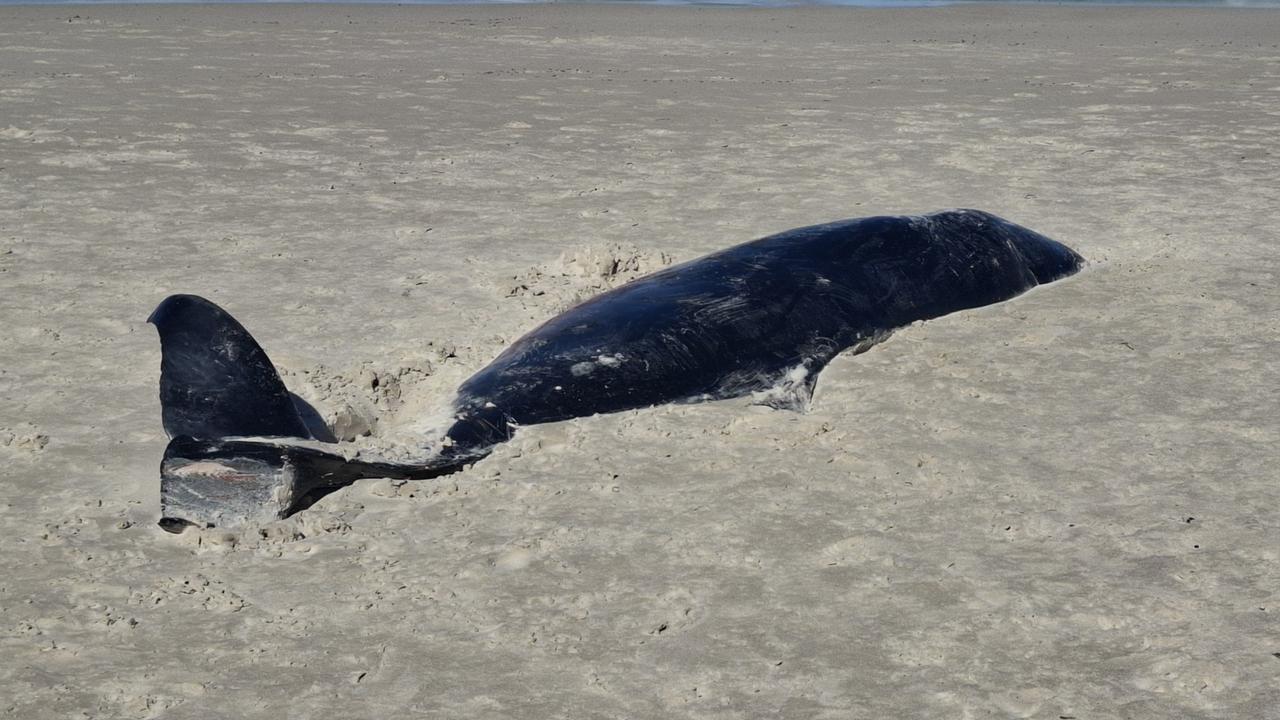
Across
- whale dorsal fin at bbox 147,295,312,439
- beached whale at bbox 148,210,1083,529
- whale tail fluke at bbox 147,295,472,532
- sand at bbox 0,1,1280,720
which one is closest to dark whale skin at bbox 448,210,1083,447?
beached whale at bbox 148,210,1083,529

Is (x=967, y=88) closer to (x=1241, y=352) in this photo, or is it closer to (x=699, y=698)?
(x=1241, y=352)

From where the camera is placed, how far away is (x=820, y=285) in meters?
6.00

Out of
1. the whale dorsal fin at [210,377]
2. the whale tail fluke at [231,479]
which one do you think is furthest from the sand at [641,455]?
the whale dorsal fin at [210,377]

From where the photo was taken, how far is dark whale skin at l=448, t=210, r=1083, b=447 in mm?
5273

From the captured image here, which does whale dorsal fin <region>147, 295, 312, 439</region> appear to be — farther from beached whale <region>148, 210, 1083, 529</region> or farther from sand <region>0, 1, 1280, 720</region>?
sand <region>0, 1, 1280, 720</region>

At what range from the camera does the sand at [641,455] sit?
3.58 metres

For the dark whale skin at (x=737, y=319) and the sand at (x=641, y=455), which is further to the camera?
the dark whale skin at (x=737, y=319)

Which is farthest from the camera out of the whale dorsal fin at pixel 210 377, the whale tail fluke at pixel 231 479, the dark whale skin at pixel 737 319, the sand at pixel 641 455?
the dark whale skin at pixel 737 319

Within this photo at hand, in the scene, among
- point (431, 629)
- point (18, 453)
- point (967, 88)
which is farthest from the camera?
point (967, 88)

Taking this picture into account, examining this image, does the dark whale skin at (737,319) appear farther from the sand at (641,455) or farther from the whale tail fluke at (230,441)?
the whale tail fluke at (230,441)

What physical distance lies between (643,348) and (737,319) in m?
0.48

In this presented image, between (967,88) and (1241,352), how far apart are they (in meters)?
9.93

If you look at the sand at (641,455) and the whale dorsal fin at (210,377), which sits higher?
the whale dorsal fin at (210,377)

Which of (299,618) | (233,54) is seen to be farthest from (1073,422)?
(233,54)
